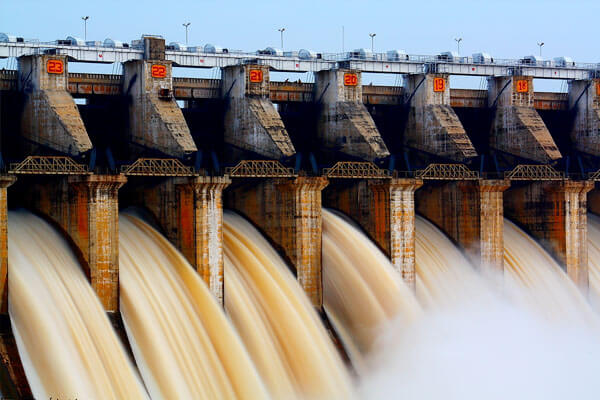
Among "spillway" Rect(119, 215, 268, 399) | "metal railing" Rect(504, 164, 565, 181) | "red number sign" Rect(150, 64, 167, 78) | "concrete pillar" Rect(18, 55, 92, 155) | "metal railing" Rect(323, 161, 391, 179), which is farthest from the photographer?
"metal railing" Rect(504, 164, 565, 181)

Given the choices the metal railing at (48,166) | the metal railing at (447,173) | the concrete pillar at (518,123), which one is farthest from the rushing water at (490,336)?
the metal railing at (48,166)

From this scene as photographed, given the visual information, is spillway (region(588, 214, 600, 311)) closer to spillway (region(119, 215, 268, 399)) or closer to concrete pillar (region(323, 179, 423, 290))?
concrete pillar (region(323, 179, 423, 290))

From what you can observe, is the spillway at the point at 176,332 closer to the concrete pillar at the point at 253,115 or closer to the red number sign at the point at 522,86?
the concrete pillar at the point at 253,115

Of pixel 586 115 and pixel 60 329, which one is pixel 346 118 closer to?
pixel 586 115

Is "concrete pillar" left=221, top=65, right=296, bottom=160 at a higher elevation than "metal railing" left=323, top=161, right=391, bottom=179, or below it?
higher

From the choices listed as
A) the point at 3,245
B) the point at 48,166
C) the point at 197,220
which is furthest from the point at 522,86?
the point at 3,245

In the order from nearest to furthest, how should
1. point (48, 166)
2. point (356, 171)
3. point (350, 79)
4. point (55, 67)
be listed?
point (48, 166) < point (55, 67) < point (356, 171) < point (350, 79)

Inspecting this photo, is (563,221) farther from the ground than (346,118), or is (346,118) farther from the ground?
(346,118)

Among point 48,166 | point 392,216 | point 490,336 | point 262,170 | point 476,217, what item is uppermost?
point 48,166

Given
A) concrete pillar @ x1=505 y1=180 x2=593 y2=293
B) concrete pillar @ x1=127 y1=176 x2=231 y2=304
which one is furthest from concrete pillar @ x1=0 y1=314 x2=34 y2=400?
concrete pillar @ x1=505 y1=180 x2=593 y2=293
